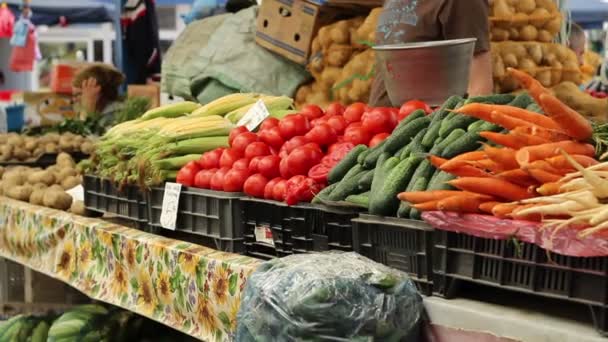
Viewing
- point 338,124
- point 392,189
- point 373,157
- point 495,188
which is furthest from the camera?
point 338,124

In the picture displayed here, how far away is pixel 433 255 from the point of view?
2.17m

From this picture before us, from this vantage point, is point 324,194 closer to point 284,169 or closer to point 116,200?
point 284,169

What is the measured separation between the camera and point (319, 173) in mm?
2768

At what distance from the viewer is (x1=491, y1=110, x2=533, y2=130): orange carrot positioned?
2.18 metres

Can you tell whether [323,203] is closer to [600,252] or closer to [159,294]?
[159,294]

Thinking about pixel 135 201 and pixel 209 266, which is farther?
pixel 135 201

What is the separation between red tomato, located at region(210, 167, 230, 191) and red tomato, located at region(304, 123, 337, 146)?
0.34 metres

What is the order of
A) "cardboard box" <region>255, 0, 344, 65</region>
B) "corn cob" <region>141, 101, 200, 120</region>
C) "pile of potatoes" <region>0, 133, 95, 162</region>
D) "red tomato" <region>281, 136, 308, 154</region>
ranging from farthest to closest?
"pile of potatoes" <region>0, 133, 95, 162</region>, "cardboard box" <region>255, 0, 344, 65</region>, "corn cob" <region>141, 101, 200, 120</region>, "red tomato" <region>281, 136, 308, 154</region>

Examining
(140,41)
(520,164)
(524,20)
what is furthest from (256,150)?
(140,41)

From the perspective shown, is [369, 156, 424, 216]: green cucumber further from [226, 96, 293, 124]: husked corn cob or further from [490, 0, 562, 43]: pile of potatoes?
[490, 0, 562, 43]: pile of potatoes

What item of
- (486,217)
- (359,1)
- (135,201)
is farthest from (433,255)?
(359,1)

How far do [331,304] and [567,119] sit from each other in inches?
28.1

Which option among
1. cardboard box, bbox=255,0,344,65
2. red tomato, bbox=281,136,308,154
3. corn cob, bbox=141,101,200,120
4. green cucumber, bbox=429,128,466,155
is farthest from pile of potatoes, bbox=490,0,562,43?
green cucumber, bbox=429,128,466,155

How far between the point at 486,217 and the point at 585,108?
133 inches
